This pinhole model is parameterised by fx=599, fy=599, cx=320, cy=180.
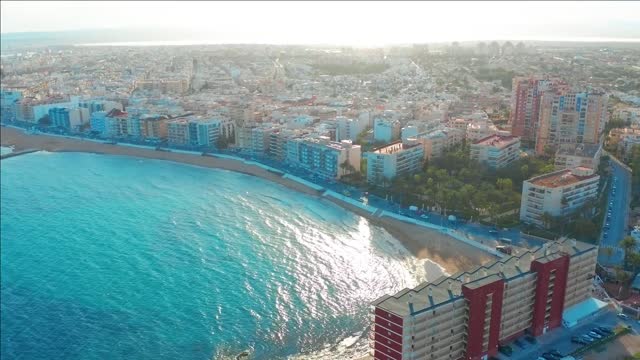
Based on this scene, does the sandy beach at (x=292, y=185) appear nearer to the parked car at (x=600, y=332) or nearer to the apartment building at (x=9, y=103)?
the apartment building at (x=9, y=103)

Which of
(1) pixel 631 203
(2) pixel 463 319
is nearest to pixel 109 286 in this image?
(2) pixel 463 319

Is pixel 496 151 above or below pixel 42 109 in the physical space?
above

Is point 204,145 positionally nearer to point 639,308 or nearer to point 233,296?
point 233,296

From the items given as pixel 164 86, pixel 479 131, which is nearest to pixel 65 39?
pixel 164 86

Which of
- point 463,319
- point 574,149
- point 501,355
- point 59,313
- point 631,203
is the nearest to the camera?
point 463,319

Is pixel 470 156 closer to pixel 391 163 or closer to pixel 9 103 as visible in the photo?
pixel 391 163
